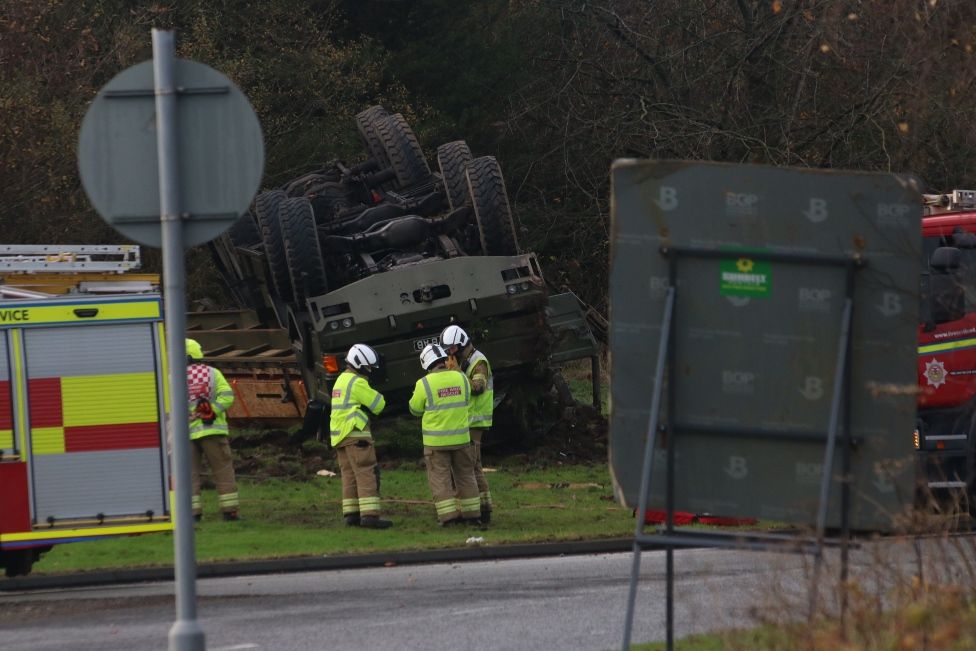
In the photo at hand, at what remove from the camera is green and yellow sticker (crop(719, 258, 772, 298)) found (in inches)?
259

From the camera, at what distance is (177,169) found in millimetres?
6207

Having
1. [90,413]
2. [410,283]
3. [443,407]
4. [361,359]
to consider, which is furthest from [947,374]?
[90,413]

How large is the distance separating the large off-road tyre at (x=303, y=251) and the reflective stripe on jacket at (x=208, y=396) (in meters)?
3.06

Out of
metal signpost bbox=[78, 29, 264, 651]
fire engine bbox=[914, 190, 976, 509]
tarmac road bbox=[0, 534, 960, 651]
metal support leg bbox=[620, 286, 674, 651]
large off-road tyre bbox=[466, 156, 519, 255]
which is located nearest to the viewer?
metal signpost bbox=[78, 29, 264, 651]

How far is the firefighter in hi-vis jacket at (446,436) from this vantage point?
1420 cm

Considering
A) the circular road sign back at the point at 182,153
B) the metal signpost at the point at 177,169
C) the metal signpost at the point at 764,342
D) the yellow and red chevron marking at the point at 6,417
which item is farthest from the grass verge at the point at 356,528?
the circular road sign back at the point at 182,153

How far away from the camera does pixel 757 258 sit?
21.5 ft

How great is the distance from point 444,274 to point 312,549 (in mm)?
5263

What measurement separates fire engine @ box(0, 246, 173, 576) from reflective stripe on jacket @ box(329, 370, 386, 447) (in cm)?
321

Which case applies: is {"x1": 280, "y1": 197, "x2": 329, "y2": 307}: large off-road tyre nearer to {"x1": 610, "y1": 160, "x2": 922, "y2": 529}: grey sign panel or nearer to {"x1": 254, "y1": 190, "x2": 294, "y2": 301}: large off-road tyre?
{"x1": 254, "y1": 190, "x2": 294, "y2": 301}: large off-road tyre

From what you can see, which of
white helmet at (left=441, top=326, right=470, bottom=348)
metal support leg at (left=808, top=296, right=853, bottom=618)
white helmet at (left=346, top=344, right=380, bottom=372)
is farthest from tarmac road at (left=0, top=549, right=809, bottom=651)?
white helmet at (left=441, top=326, right=470, bottom=348)

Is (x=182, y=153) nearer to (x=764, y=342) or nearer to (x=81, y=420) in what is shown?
(x=764, y=342)

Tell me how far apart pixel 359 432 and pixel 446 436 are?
2.71ft

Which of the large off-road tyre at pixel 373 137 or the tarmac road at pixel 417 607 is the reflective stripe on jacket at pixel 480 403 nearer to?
the tarmac road at pixel 417 607
